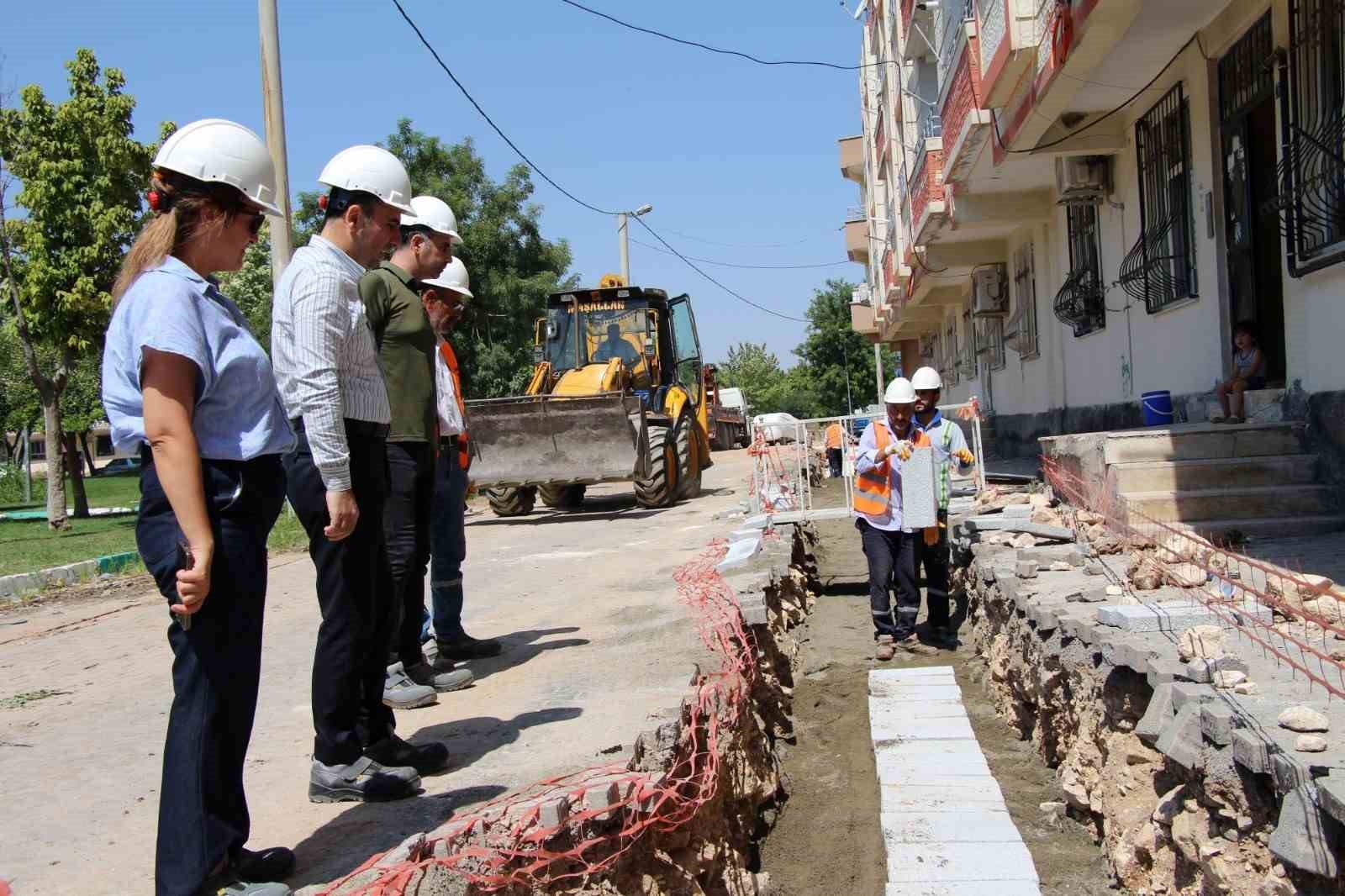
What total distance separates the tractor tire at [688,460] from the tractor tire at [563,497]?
1453 millimetres

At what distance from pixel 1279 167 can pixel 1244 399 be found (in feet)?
4.85

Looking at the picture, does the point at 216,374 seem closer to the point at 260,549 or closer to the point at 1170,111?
the point at 260,549

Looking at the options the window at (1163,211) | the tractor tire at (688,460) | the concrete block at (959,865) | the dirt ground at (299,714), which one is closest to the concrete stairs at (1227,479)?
the window at (1163,211)

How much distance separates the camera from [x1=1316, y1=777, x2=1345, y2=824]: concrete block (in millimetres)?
2213

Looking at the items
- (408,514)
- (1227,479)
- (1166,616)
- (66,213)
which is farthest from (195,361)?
(66,213)


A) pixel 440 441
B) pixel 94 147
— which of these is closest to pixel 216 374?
pixel 440 441

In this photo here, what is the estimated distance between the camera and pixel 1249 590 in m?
3.79

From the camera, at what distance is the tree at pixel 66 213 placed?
669 inches

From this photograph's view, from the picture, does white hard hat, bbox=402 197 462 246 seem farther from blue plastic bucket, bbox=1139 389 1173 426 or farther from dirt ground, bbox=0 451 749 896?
blue plastic bucket, bbox=1139 389 1173 426

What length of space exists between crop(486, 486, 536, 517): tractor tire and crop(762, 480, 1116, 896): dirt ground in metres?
7.47

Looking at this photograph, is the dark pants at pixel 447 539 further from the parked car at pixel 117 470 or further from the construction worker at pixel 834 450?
the parked car at pixel 117 470

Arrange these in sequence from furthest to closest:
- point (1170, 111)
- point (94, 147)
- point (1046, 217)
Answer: point (94, 147)
point (1046, 217)
point (1170, 111)

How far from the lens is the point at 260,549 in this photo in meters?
2.60

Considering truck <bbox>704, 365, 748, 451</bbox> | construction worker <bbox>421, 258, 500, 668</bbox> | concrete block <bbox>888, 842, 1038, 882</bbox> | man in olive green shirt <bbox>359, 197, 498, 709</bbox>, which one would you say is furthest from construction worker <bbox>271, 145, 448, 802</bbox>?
truck <bbox>704, 365, 748, 451</bbox>
